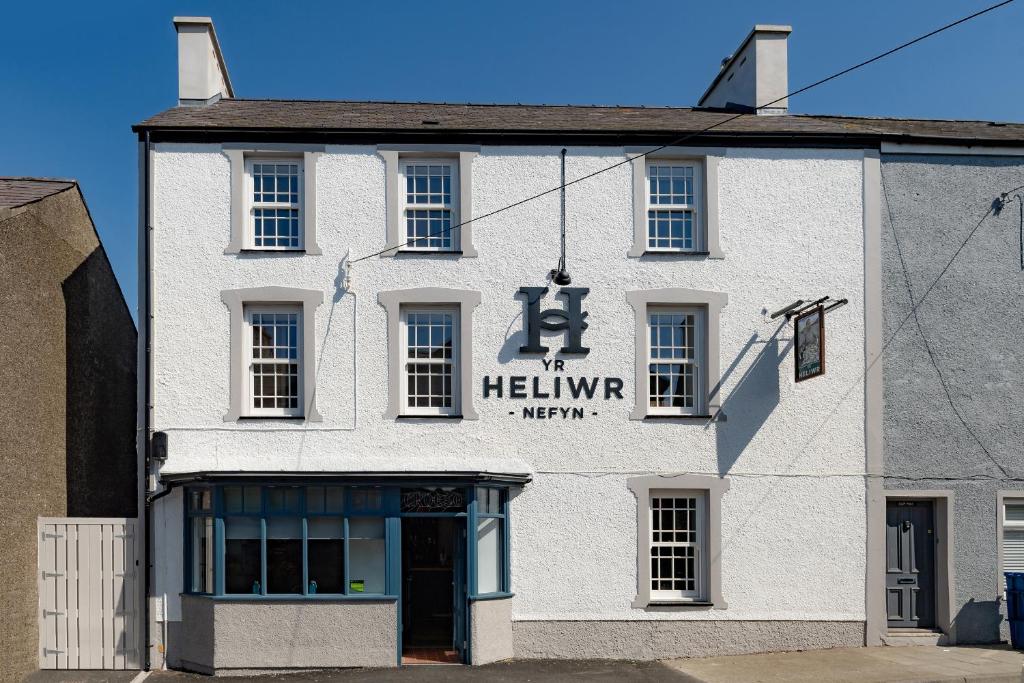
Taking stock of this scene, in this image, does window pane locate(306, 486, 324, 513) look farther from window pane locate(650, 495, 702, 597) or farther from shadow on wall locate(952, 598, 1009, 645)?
shadow on wall locate(952, 598, 1009, 645)

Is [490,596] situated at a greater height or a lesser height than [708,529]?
lesser

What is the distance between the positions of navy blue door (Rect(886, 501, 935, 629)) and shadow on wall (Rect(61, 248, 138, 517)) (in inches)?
516

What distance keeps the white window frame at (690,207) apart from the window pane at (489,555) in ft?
16.4

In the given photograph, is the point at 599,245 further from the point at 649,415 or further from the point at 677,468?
the point at 677,468

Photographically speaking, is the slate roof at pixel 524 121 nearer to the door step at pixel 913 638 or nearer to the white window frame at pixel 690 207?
the white window frame at pixel 690 207

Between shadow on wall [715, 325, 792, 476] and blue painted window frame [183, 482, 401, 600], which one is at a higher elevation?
shadow on wall [715, 325, 792, 476]

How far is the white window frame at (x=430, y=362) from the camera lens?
14.0 m

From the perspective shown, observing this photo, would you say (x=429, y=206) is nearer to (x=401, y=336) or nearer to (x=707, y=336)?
(x=401, y=336)

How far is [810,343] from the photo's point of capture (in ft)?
43.7

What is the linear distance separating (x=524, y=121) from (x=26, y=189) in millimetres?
8397

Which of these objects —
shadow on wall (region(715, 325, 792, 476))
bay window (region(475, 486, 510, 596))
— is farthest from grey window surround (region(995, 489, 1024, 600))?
bay window (region(475, 486, 510, 596))

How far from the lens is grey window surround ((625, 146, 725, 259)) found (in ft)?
46.8

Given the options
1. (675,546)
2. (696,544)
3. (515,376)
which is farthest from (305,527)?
(696,544)

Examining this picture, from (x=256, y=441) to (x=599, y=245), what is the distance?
617 cm
